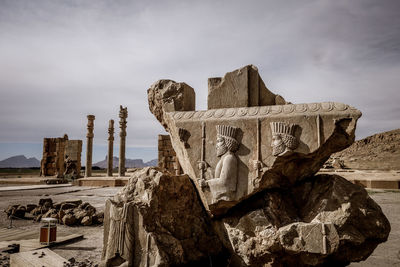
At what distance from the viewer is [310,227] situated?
3.02m

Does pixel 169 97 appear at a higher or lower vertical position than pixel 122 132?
lower

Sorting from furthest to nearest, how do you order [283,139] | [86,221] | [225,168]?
[86,221] < [225,168] < [283,139]

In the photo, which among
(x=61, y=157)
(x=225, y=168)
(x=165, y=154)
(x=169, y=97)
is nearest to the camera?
(x=225, y=168)

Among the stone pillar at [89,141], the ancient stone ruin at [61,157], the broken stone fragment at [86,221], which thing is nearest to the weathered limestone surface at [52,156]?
the ancient stone ruin at [61,157]

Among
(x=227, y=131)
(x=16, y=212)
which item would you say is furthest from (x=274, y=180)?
(x=16, y=212)

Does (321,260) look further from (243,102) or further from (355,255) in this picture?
(243,102)

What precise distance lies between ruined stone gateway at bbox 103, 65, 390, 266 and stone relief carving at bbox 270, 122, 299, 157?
0.01 meters

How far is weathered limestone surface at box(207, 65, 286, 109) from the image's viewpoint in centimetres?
379

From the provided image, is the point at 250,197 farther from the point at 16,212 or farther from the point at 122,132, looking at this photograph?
the point at 122,132

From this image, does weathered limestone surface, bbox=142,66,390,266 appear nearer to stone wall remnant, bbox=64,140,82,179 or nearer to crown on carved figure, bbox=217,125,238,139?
crown on carved figure, bbox=217,125,238,139

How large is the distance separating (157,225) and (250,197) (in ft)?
3.97

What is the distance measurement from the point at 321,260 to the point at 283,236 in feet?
1.56

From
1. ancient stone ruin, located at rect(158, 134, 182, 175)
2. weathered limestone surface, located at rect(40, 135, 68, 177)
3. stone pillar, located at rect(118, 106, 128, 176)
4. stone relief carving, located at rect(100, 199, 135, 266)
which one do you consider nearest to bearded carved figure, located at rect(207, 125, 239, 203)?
stone relief carving, located at rect(100, 199, 135, 266)

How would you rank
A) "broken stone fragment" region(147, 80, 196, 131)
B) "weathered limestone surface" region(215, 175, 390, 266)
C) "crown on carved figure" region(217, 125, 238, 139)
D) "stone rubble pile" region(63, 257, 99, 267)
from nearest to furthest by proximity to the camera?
"weathered limestone surface" region(215, 175, 390, 266), "crown on carved figure" region(217, 125, 238, 139), "stone rubble pile" region(63, 257, 99, 267), "broken stone fragment" region(147, 80, 196, 131)
